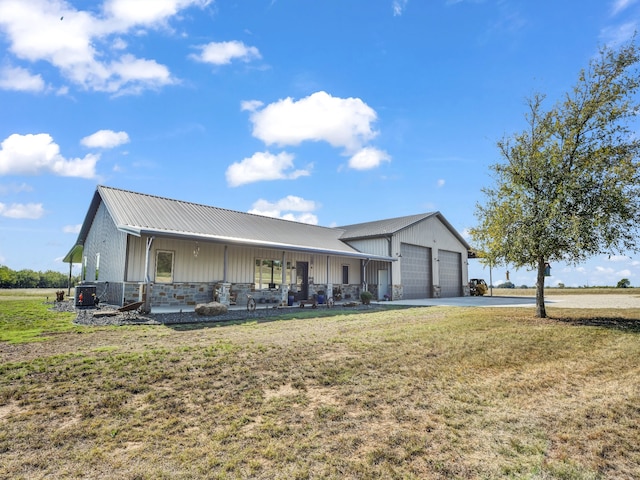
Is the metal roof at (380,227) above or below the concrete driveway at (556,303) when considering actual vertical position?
above

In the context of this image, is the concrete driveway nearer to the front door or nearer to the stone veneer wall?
the front door

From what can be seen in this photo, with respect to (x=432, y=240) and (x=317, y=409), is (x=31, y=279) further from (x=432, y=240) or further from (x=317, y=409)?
(x=317, y=409)

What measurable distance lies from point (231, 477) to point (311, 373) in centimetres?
283

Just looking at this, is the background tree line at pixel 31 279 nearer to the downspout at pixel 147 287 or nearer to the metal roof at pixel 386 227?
the downspout at pixel 147 287

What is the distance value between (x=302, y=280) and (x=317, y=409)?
17.3 m

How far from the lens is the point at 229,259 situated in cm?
1775

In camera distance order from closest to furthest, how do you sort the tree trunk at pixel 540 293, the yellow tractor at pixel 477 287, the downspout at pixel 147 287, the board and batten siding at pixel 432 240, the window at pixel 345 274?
the tree trunk at pixel 540 293 → the downspout at pixel 147 287 → the window at pixel 345 274 → the board and batten siding at pixel 432 240 → the yellow tractor at pixel 477 287

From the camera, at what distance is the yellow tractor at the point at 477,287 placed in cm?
3347

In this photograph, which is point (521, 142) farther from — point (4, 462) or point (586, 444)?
point (4, 462)

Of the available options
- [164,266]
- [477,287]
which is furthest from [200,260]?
[477,287]

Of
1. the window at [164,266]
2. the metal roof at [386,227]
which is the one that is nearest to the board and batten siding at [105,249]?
the window at [164,266]

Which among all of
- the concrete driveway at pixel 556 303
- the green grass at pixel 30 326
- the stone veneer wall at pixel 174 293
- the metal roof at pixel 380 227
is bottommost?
the concrete driveway at pixel 556 303

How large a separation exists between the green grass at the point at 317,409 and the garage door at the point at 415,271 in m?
17.5

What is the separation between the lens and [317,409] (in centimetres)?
432
